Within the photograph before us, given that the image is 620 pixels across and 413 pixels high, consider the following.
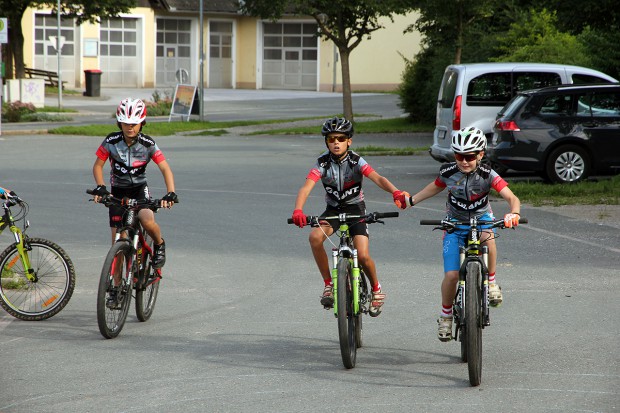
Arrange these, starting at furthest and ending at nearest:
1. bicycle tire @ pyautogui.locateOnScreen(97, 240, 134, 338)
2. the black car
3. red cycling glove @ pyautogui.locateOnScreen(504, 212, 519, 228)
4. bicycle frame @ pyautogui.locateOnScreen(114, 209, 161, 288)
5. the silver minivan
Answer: the silver minivan < the black car < bicycle frame @ pyautogui.locateOnScreen(114, 209, 161, 288) < bicycle tire @ pyautogui.locateOnScreen(97, 240, 134, 338) < red cycling glove @ pyautogui.locateOnScreen(504, 212, 519, 228)

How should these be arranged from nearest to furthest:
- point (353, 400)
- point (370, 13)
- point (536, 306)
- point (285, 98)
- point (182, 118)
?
point (353, 400), point (536, 306), point (370, 13), point (182, 118), point (285, 98)

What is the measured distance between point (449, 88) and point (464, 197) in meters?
12.9

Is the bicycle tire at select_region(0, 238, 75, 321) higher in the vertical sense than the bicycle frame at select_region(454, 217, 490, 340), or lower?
lower

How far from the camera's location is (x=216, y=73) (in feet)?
224

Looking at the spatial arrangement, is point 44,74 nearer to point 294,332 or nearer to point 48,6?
point 48,6

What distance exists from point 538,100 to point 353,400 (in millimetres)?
12064

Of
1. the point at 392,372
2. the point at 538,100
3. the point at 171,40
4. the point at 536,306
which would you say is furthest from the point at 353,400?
the point at 171,40

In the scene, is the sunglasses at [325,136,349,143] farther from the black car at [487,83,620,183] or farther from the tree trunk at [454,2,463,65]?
the tree trunk at [454,2,463,65]

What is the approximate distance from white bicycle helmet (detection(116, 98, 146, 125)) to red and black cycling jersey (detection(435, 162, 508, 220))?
251 cm

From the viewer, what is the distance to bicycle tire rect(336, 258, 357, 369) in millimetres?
6797

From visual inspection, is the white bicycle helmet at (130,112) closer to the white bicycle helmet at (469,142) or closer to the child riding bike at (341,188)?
the child riding bike at (341,188)

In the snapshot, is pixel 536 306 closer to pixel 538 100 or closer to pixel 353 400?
pixel 353 400

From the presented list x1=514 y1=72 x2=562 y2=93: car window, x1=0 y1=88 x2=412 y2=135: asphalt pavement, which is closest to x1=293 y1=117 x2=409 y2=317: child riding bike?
x1=514 y1=72 x2=562 y2=93: car window

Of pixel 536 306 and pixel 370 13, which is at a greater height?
pixel 370 13
